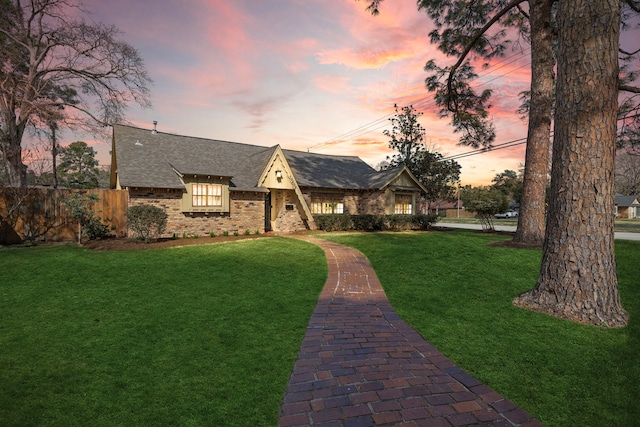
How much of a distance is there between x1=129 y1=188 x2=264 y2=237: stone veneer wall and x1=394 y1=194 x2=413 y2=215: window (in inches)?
430

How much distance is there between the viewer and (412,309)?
5.88 m

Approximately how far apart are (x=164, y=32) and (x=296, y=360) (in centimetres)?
1399

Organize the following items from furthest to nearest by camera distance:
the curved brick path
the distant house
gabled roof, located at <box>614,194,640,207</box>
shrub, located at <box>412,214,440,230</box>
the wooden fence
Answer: the distant house < gabled roof, located at <box>614,194,640,207</box> < shrub, located at <box>412,214,440,230</box> < the wooden fence < the curved brick path

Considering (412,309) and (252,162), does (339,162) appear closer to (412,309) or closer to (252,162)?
(252,162)

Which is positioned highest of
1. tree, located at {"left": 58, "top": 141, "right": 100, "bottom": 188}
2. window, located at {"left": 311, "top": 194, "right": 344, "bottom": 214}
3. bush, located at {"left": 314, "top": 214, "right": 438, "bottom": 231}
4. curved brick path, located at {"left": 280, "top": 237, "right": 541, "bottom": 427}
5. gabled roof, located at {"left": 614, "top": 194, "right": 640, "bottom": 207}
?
tree, located at {"left": 58, "top": 141, "right": 100, "bottom": 188}

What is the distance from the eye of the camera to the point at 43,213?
13.0m

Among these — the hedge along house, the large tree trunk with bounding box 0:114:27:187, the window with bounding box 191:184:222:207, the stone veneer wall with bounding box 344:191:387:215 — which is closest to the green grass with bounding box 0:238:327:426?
the hedge along house

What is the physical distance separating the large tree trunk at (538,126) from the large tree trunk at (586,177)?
20.8ft

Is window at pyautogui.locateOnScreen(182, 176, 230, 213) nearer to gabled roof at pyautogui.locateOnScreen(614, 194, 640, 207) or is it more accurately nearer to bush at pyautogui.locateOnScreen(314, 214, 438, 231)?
bush at pyautogui.locateOnScreen(314, 214, 438, 231)

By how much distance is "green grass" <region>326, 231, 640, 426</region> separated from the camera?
3.08 metres

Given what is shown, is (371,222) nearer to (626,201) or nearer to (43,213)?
(43,213)

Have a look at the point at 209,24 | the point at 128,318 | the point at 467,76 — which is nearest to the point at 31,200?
the point at 209,24

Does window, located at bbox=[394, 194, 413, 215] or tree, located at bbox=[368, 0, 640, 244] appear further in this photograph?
window, located at bbox=[394, 194, 413, 215]

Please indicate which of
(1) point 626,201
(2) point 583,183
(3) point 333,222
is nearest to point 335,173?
(3) point 333,222
